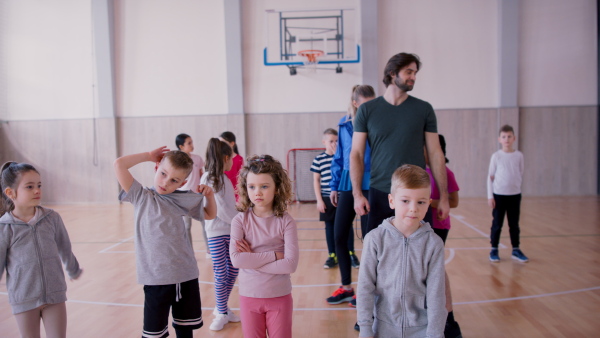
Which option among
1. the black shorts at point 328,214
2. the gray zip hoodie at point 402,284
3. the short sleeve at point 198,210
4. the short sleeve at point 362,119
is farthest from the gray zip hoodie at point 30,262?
the black shorts at point 328,214

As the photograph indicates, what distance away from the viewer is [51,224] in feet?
7.48

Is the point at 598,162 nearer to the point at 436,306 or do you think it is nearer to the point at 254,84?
the point at 254,84

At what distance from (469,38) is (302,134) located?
4.18 metres

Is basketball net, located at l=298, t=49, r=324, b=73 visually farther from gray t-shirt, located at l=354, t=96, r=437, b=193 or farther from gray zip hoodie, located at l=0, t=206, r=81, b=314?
gray zip hoodie, located at l=0, t=206, r=81, b=314

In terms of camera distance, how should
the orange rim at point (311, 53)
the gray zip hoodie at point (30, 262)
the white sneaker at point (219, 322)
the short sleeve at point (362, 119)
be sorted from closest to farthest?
the gray zip hoodie at point (30, 262), the short sleeve at point (362, 119), the white sneaker at point (219, 322), the orange rim at point (311, 53)

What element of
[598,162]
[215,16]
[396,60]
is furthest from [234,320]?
[598,162]

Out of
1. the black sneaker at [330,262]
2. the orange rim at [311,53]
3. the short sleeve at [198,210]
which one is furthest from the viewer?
the orange rim at [311,53]

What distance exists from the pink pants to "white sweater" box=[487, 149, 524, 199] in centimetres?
336

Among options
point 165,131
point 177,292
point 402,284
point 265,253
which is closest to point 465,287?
point 402,284

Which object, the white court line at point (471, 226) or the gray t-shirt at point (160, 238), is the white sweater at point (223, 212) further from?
the white court line at point (471, 226)

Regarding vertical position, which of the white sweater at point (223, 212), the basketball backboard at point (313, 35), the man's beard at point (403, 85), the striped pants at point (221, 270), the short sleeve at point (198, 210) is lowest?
the striped pants at point (221, 270)

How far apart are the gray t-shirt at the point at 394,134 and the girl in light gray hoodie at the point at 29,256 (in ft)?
5.91

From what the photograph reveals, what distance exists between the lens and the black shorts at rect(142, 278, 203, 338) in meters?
2.26

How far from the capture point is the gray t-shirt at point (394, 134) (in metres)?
2.61
